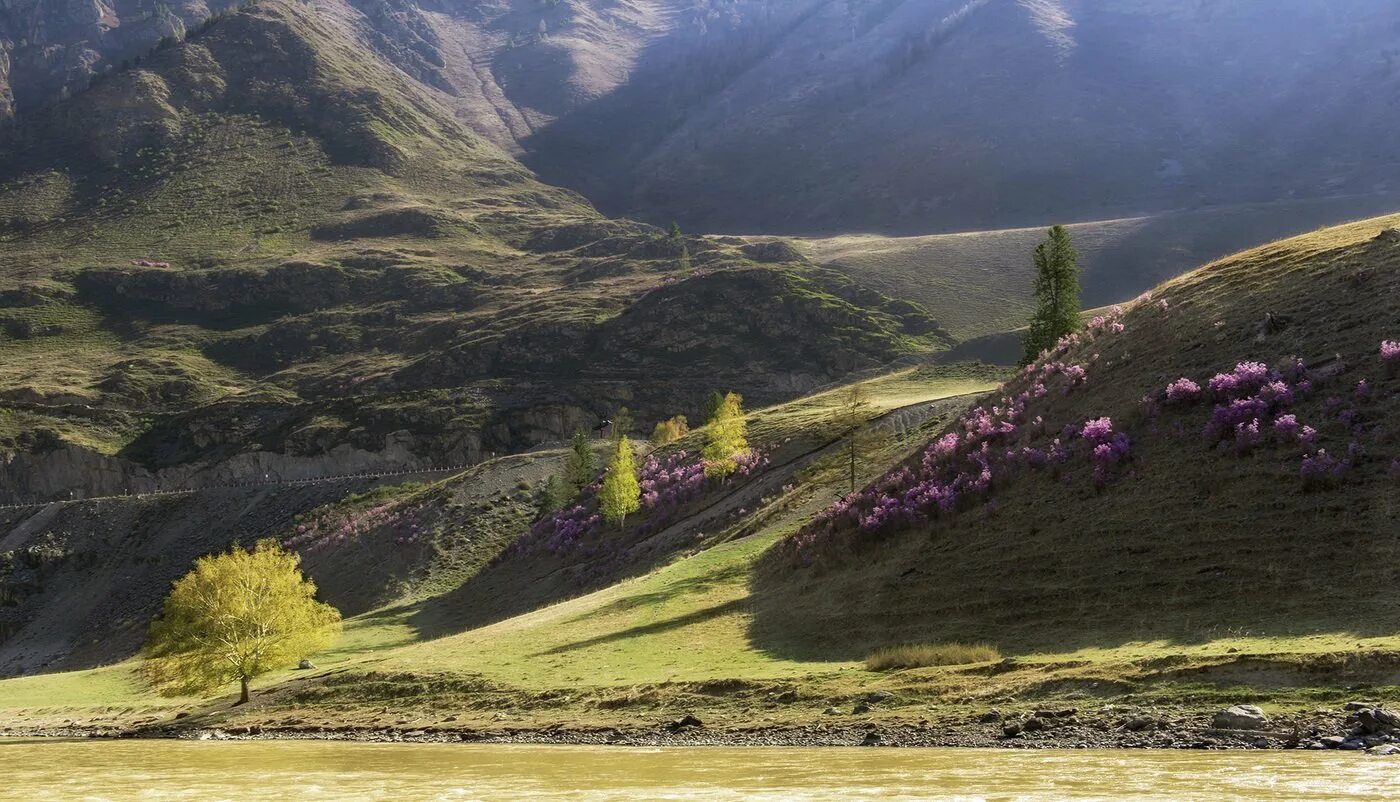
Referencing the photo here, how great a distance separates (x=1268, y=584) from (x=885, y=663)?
11687 mm

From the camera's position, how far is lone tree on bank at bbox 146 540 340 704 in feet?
169

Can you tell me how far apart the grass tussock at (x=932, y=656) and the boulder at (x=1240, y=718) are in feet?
28.2

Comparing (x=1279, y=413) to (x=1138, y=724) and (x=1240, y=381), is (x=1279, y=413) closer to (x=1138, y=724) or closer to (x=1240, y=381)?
(x=1240, y=381)

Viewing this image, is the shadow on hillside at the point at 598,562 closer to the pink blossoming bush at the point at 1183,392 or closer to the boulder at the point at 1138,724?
the pink blossoming bush at the point at 1183,392

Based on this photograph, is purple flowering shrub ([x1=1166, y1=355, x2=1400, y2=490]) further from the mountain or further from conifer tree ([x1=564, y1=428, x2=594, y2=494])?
conifer tree ([x1=564, y1=428, x2=594, y2=494])

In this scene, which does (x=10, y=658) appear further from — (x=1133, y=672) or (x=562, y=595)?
(x=1133, y=672)

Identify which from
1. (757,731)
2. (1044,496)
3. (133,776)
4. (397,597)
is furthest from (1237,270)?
(397,597)

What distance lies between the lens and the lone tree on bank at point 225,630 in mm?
51469

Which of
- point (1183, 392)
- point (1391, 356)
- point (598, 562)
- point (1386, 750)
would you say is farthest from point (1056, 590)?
point (598, 562)

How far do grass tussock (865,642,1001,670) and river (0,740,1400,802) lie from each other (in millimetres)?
7532

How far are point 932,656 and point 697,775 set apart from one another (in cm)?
1243

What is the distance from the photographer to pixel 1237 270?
162 feet

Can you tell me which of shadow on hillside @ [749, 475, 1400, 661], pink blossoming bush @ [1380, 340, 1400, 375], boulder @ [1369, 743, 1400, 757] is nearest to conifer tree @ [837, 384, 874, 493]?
shadow on hillside @ [749, 475, 1400, 661]

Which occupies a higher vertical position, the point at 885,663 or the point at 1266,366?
the point at 1266,366
